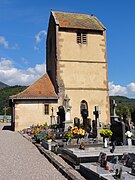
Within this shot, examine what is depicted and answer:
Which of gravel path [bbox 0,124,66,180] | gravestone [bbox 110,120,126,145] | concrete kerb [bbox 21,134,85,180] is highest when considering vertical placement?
gravestone [bbox 110,120,126,145]

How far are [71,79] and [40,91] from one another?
11.5 feet

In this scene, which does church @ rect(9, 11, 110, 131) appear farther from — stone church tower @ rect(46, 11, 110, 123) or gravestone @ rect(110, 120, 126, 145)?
gravestone @ rect(110, 120, 126, 145)

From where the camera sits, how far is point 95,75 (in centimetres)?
2998

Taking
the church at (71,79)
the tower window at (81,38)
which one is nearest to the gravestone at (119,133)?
the church at (71,79)

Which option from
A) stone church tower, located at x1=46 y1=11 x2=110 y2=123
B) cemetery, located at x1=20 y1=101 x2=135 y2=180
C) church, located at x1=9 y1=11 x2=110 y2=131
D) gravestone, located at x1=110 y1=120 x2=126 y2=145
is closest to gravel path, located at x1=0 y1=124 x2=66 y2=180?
cemetery, located at x1=20 y1=101 x2=135 y2=180

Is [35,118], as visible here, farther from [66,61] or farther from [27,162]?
[27,162]

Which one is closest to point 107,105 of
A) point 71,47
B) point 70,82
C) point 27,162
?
point 70,82

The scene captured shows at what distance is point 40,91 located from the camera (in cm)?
2844

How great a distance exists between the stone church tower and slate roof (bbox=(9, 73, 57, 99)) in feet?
2.04

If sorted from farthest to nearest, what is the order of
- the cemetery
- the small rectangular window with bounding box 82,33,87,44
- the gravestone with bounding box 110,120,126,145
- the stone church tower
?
the small rectangular window with bounding box 82,33,87,44, the stone church tower, the gravestone with bounding box 110,120,126,145, the cemetery

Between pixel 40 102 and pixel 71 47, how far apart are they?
6.96 meters

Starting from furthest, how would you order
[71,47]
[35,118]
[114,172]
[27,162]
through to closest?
[71,47] < [35,118] < [27,162] < [114,172]

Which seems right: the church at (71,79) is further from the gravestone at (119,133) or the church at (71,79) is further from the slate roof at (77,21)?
the gravestone at (119,133)

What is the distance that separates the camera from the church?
2744 cm
